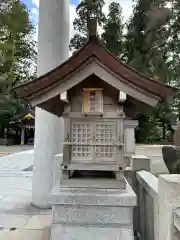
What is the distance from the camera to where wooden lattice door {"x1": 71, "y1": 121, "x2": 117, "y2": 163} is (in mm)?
2627

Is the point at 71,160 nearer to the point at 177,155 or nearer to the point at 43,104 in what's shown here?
the point at 43,104

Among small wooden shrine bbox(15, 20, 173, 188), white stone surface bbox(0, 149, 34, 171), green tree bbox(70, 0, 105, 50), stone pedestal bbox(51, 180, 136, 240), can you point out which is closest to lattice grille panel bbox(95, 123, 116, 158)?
small wooden shrine bbox(15, 20, 173, 188)

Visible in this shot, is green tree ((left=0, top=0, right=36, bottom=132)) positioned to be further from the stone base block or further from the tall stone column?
the stone base block

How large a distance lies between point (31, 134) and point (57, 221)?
24073mm

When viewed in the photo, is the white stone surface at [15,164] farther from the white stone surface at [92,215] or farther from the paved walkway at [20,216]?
the white stone surface at [92,215]

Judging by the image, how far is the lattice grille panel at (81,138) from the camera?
264cm

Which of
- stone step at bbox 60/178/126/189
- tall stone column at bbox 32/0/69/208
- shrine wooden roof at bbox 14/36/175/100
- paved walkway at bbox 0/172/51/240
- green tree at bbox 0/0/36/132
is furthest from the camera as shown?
green tree at bbox 0/0/36/132

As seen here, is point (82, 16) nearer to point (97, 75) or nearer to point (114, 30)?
point (114, 30)

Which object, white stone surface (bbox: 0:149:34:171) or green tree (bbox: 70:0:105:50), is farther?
green tree (bbox: 70:0:105:50)

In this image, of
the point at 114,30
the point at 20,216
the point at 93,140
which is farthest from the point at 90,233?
the point at 114,30

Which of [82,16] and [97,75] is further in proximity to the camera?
[82,16]

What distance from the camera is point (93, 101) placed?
2.61 metres

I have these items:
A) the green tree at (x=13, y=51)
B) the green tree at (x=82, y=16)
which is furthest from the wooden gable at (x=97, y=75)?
the green tree at (x=13, y=51)

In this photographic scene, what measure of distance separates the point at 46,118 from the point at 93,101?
92.5 inches
